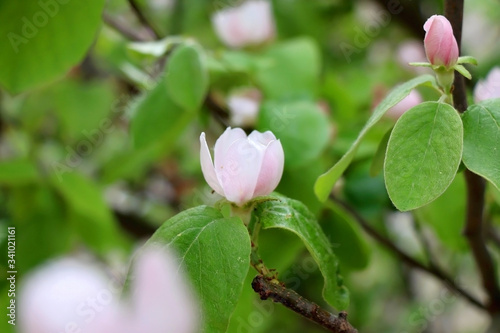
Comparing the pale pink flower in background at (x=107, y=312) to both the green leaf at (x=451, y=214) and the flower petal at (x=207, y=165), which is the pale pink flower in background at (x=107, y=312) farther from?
the green leaf at (x=451, y=214)

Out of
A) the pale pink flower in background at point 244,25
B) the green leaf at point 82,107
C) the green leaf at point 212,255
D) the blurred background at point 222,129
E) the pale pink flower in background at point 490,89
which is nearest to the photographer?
the green leaf at point 212,255

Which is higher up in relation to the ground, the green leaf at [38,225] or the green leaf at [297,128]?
the green leaf at [297,128]

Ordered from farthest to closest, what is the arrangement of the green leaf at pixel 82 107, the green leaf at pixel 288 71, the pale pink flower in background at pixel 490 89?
the green leaf at pixel 82 107, the green leaf at pixel 288 71, the pale pink flower in background at pixel 490 89

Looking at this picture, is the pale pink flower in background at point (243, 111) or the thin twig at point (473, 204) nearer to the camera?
the thin twig at point (473, 204)

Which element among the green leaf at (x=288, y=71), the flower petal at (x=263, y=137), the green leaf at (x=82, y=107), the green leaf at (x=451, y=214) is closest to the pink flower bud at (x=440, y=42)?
the flower petal at (x=263, y=137)

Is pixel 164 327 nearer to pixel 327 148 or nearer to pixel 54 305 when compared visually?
pixel 54 305

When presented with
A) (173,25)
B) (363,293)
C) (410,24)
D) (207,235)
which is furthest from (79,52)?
(363,293)
